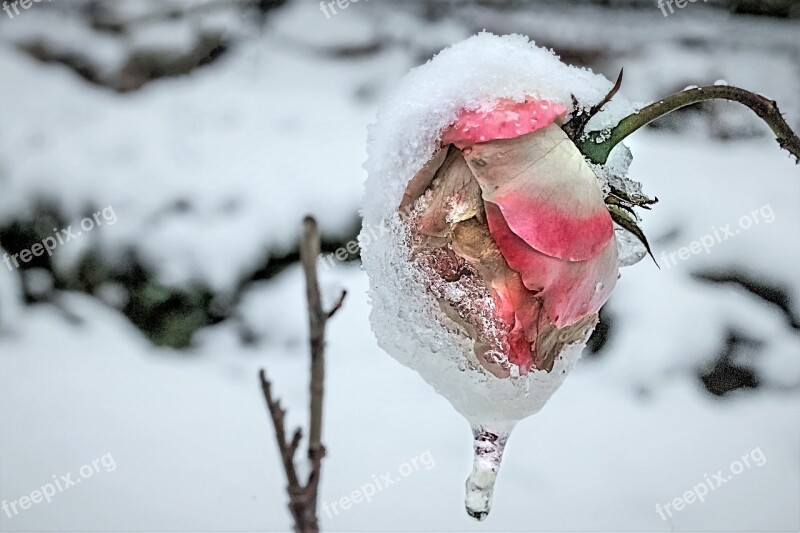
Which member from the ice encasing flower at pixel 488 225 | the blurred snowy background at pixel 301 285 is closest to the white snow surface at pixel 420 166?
the ice encasing flower at pixel 488 225

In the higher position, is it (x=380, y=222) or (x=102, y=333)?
(x=380, y=222)

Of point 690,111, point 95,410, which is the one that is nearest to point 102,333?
point 95,410

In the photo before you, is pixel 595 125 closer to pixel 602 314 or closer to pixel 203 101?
pixel 602 314

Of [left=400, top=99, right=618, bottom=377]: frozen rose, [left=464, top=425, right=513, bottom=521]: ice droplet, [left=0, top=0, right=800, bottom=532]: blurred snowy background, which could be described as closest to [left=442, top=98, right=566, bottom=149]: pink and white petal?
[left=400, top=99, right=618, bottom=377]: frozen rose

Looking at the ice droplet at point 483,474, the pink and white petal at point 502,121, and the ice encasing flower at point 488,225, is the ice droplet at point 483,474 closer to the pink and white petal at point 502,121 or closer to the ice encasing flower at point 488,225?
the ice encasing flower at point 488,225

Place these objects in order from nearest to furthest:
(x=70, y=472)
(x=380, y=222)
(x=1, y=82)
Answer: (x=380, y=222) → (x=70, y=472) → (x=1, y=82)
